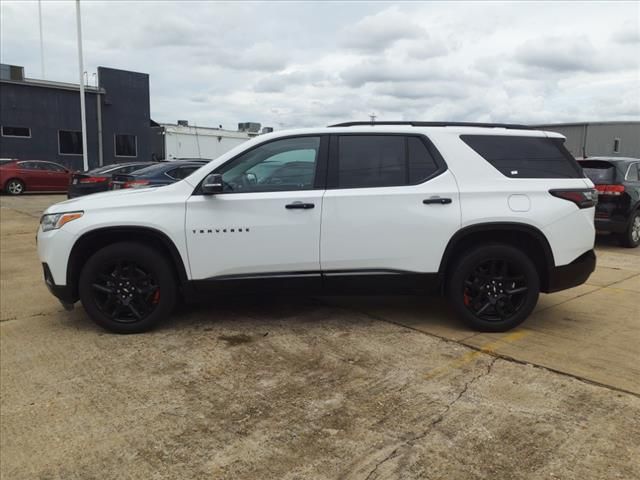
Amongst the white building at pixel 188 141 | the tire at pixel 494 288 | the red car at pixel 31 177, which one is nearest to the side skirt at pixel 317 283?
the tire at pixel 494 288

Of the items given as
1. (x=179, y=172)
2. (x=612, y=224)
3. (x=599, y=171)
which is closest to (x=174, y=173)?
(x=179, y=172)

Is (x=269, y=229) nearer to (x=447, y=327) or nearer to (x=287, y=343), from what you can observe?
(x=287, y=343)

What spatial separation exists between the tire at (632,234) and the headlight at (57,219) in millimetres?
8911

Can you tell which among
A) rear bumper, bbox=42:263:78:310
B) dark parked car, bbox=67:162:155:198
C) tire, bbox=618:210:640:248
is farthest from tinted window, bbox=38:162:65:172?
tire, bbox=618:210:640:248

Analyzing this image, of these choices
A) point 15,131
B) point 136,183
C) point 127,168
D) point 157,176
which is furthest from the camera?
point 15,131

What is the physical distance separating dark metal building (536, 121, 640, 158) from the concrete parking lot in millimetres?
21312

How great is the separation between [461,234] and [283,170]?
1587 millimetres

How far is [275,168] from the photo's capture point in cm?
451

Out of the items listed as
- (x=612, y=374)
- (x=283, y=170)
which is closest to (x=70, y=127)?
(x=283, y=170)

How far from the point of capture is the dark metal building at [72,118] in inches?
1011

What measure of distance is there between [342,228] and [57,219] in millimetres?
2408

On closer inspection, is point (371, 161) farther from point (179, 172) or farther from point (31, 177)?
point (31, 177)

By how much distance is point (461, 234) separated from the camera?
176 inches

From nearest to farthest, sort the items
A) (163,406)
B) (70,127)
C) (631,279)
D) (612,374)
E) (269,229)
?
(163,406) < (612,374) < (269,229) < (631,279) < (70,127)
